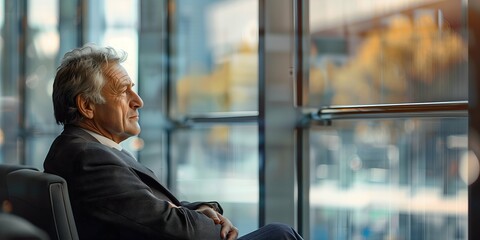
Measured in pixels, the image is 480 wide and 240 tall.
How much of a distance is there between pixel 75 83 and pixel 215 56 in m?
2.11

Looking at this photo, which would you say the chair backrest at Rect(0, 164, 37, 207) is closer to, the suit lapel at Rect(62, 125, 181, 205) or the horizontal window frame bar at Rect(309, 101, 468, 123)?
the suit lapel at Rect(62, 125, 181, 205)

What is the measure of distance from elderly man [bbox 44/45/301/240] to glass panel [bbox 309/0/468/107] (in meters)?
0.87

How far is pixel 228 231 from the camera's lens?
2.74 metres

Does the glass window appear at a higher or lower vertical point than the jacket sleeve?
higher

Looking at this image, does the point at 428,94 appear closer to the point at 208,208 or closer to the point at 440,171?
the point at 440,171

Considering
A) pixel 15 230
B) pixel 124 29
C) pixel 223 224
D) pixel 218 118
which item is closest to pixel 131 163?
pixel 223 224

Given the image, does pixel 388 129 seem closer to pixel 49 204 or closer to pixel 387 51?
pixel 387 51

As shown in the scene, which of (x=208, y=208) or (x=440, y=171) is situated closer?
(x=208, y=208)

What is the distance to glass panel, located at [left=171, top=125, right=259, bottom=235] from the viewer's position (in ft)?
14.5

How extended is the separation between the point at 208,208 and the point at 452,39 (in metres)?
1.11

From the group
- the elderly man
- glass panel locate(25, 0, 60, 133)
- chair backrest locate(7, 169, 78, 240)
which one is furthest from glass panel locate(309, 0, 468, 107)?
glass panel locate(25, 0, 60, 133)

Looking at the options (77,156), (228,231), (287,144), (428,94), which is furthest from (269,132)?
(77,156)

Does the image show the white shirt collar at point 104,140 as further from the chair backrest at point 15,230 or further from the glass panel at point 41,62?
the glass panel at point 41,62

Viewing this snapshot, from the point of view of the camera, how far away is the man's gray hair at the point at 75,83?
9.26 feet
